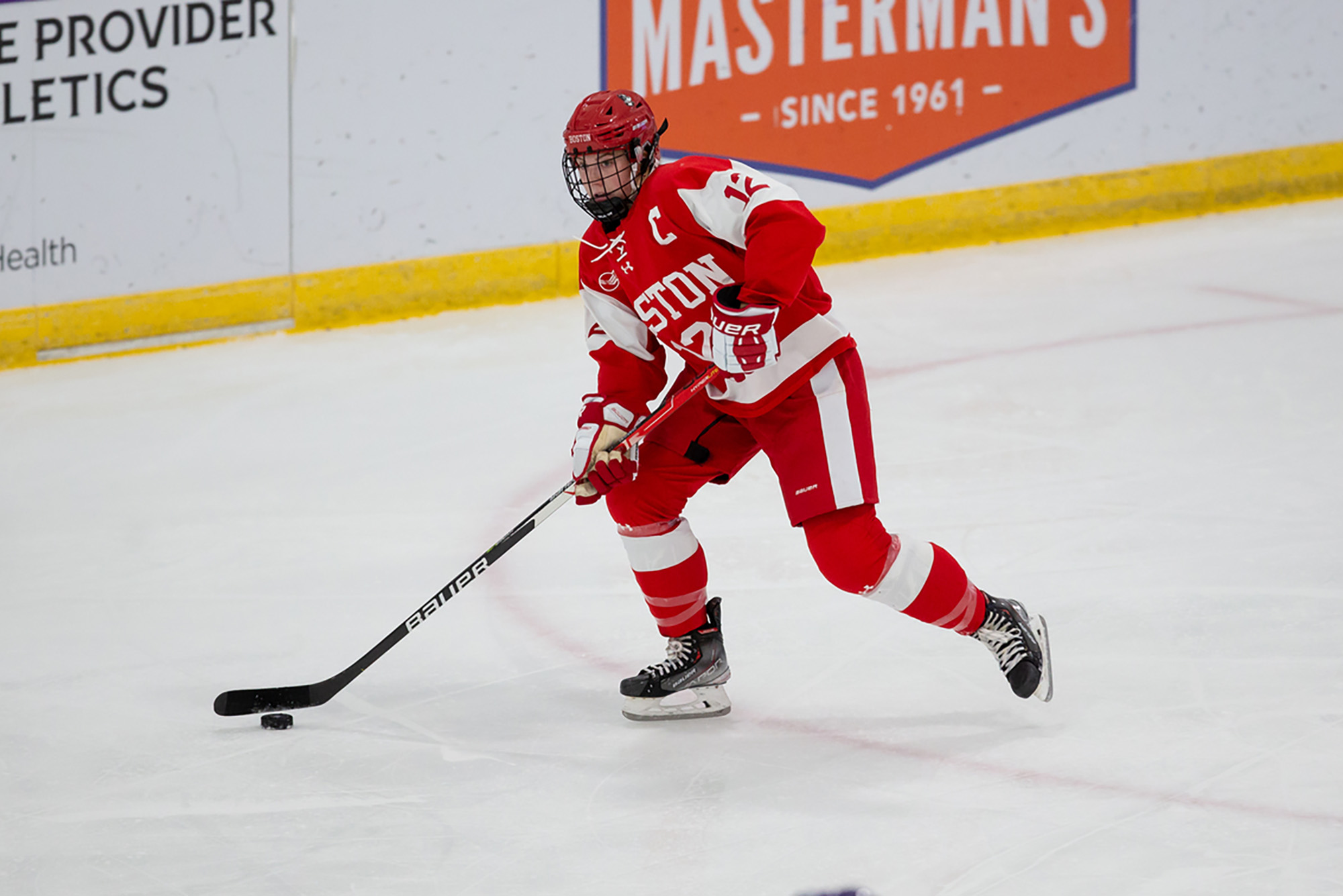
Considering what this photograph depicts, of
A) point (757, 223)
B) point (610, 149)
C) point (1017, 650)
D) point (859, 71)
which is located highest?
point (859, 71)

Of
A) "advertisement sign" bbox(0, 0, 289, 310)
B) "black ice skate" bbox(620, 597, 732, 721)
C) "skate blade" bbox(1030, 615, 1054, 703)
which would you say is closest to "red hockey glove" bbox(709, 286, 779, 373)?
"black ice skate" bbox(620, 597, 732, 721)

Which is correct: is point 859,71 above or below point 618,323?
above

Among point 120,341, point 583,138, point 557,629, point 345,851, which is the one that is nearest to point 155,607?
point 557,629

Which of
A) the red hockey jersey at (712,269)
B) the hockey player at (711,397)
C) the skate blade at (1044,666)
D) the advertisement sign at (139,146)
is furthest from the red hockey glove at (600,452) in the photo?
the advertisement sign at (139,146)

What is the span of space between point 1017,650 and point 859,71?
3.54 meters

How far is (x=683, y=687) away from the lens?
251cm

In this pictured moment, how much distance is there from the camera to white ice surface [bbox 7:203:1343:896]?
206 cm

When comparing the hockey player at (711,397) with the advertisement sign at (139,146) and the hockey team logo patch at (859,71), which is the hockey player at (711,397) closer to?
the advertisement sign at (139,146)

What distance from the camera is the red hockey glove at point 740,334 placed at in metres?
2.20

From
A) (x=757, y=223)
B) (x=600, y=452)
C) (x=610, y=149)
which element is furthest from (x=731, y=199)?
(x=600, y=452)

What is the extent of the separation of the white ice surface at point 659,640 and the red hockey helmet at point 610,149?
84cm

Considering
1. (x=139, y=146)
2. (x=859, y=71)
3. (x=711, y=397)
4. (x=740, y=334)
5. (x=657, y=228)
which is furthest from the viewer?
(x=859, y=71)

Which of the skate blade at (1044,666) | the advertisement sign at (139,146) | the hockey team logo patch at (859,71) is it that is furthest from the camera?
the hockey team logo patch at (859,71)

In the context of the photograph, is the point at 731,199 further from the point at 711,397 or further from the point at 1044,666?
the point at 1044,666
